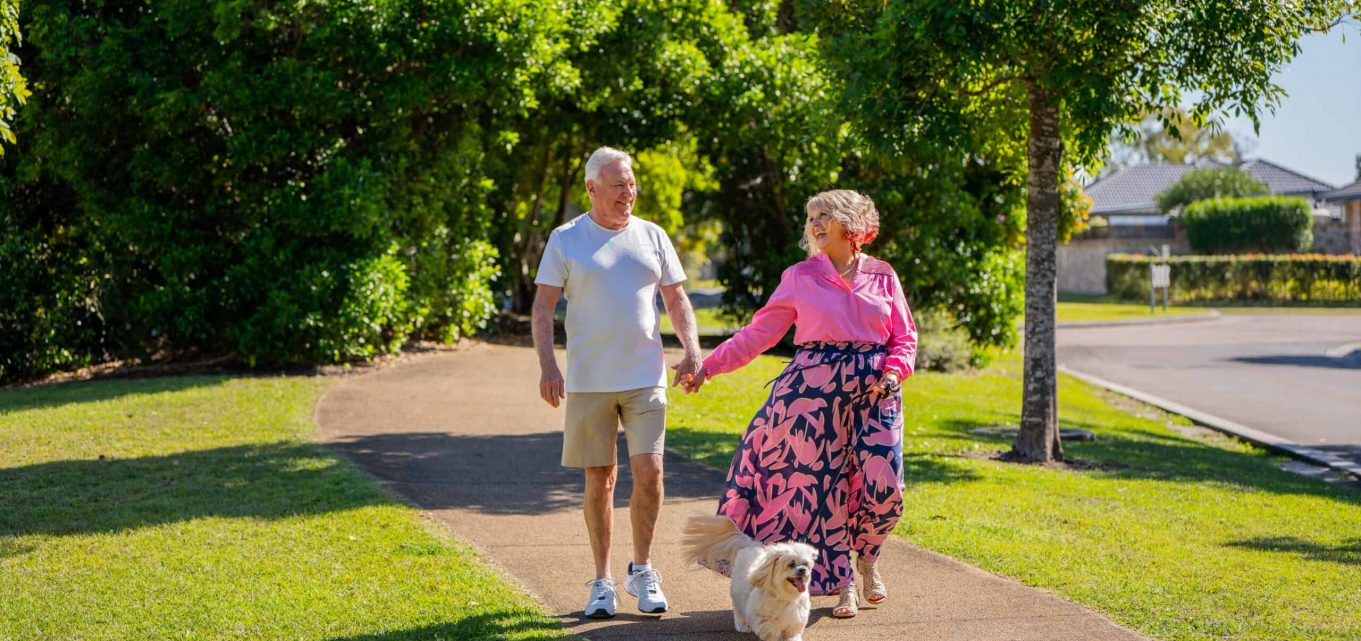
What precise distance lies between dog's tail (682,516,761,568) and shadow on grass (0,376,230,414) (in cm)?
885

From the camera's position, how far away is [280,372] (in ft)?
49.7

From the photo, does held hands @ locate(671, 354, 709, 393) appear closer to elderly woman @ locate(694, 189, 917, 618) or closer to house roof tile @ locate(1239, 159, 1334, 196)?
elderly woman @ locate(694, 189, 917, 618)

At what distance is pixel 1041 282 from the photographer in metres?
11.0

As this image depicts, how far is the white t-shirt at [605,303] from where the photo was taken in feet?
17.9

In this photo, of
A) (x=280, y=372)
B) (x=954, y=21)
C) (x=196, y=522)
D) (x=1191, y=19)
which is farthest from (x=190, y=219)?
(x=1191, y=19)

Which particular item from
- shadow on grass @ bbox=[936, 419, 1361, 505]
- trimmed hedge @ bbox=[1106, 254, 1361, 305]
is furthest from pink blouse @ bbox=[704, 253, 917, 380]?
trimmed hedge @ bbox=[1106, 254, 1361, 305]

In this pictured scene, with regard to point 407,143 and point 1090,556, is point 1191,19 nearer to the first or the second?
point 1090,556

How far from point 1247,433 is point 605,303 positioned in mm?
10778

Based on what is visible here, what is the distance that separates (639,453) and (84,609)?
256cm

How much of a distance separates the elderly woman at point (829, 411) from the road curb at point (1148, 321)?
28.7 meters

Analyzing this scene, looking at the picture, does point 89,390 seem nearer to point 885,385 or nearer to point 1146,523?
point 1146,523

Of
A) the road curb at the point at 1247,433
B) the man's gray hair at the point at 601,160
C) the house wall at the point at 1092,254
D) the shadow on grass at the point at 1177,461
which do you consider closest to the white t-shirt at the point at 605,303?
the man's gray hair at the point at 601,160

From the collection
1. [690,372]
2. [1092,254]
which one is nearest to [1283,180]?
[1092,254]

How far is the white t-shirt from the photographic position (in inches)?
214
